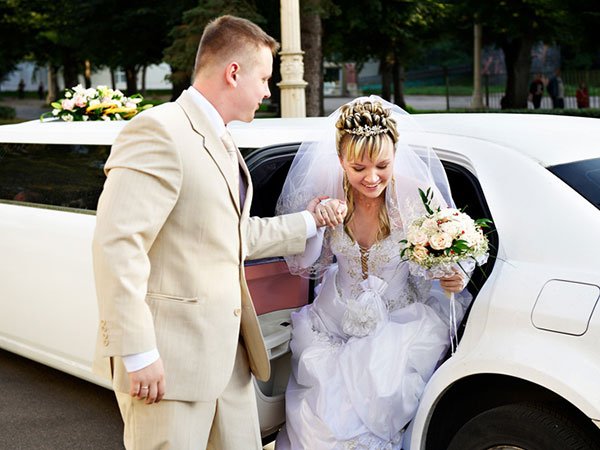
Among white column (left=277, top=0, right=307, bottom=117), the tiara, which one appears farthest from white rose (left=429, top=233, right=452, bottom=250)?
white column (left=277, top=0, right=307, bottom=117)

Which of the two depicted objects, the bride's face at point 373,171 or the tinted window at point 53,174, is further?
the tinted window at point 53,174

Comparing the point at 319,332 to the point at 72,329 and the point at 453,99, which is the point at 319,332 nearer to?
the point at 72,329

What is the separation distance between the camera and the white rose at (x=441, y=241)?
2.74 m

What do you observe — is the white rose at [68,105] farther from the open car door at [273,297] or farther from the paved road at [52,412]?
the open car door at [273,297]

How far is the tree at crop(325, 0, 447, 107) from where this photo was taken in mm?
20000

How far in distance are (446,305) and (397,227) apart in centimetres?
36

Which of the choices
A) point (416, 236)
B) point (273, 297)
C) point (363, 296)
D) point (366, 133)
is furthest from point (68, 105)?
point (416, 236)

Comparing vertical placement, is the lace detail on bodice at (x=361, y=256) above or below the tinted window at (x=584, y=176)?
below

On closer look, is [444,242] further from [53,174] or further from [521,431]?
[53,174]

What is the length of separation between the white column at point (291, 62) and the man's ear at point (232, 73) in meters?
7.74

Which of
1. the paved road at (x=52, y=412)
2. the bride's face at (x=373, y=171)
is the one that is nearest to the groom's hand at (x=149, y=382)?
the bride's face at (x=373, y=171)

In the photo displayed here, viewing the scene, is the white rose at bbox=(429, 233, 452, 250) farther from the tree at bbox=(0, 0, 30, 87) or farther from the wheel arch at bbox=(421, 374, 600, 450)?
the tree at bbox=(0, 0, 30, 87)

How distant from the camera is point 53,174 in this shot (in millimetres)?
4652

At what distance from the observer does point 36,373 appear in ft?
17.5
